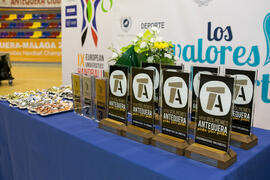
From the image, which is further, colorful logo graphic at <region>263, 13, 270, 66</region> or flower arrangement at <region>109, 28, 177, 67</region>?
colorful logo graphic at <region>263, 13, 270, 66</region>

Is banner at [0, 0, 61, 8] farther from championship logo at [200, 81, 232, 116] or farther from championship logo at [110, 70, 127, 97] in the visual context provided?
championship logo at [200, 81, 232, 116]

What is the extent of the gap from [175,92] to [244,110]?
10.5 inches

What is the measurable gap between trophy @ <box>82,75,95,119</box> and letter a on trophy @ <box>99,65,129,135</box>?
16 cm

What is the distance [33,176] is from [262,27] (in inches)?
67.4

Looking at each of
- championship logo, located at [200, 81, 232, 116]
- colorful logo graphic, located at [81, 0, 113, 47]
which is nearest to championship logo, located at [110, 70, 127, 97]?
championship logo, located at [200, 81, 232, 116]

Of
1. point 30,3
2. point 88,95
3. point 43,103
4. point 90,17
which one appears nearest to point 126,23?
point 90,17

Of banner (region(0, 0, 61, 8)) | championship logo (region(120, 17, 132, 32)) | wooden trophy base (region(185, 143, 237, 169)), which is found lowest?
wooden trophy base (region(185, 143, 237, 169))

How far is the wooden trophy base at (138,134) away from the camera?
0.95 meters

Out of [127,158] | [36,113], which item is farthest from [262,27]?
[36,113]

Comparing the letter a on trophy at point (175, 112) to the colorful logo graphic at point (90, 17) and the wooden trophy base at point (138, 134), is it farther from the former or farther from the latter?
the colorful logo graphic at point (90, 17)

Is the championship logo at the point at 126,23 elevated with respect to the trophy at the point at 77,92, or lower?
elevated

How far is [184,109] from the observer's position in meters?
0.84

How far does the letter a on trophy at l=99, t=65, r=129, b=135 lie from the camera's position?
40.5 inches

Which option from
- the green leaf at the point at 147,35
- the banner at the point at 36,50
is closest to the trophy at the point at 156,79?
the green leaf at the point at 147,35
